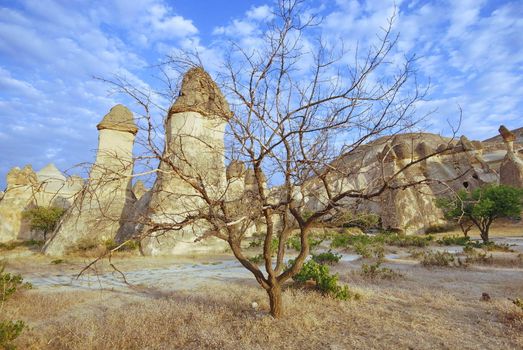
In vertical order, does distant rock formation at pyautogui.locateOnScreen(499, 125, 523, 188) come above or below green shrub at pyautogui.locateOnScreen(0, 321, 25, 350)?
above

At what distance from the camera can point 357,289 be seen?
6.35 m

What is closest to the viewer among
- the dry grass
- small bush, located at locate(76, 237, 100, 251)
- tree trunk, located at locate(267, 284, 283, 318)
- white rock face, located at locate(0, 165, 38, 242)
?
the dry grass

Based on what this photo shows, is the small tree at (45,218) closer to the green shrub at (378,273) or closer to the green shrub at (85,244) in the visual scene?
the green shrub at (85,244)

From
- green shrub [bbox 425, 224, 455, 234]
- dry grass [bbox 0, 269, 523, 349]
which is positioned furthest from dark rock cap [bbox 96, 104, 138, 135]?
green shrub [bbox 425, 224, 455, 234]

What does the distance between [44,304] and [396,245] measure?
14.2m

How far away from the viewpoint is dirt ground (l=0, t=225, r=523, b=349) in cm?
404

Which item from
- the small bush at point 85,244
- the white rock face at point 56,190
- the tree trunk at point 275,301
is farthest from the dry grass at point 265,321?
the small bush at point 85,244

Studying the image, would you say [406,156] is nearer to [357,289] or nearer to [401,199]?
[401,199]

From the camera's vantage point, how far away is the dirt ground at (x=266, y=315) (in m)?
4.04

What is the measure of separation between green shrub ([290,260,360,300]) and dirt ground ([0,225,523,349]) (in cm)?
18

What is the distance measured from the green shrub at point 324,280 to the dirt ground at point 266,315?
0.59 feet

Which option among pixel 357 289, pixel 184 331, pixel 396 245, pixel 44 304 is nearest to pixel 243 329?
pixel 184 331

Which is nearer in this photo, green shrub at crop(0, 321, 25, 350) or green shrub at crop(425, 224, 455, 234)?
green shrub at crop(0, 321, 25, 350)

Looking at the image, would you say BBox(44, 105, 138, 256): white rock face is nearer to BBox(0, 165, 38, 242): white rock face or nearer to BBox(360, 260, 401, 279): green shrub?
BBox(360, 260, 401, 279): green shrub
